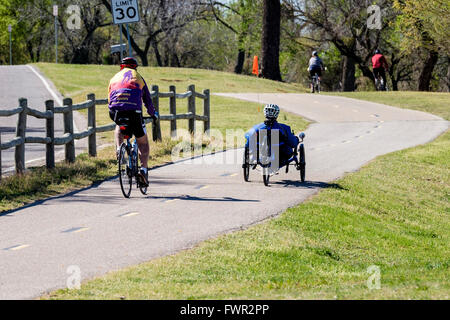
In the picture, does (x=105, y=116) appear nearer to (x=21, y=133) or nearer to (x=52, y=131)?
(x=52, y=131)

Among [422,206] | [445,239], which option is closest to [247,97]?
[422,206]

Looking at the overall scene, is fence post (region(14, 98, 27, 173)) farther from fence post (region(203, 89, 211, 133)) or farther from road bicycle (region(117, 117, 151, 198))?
fence post (region(203, 89, 211, 133))

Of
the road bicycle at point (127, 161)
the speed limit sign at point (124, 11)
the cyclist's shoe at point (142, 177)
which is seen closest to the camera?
the road bicycle at point (127, 161)

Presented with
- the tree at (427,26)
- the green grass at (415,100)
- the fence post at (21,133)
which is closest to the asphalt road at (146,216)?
the fence post at (21,133)

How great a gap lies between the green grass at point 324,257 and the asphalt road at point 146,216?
357 millimetres

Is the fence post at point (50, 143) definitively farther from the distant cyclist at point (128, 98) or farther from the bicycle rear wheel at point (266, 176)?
the bicycle rear wheel at point (266, 176)

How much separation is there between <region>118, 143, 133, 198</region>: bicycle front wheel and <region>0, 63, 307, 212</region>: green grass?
4.51ft

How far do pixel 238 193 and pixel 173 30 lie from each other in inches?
1864

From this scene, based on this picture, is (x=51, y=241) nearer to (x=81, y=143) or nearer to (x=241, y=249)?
(x=241, y=249)

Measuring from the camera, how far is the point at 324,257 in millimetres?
9031

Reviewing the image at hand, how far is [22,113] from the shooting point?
13.2 m

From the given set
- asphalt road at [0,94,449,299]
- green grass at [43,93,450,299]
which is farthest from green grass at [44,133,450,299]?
asphalt road at [0,94,449,299]

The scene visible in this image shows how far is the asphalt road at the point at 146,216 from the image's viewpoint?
25.6 feet

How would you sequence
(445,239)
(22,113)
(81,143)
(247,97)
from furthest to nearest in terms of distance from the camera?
(247,97) < (81,143) < (22,113) < (445,239)
